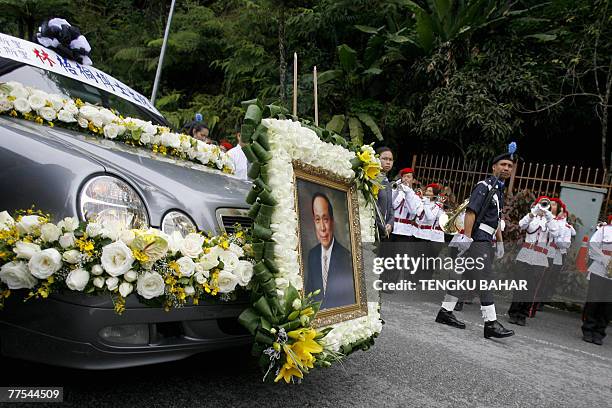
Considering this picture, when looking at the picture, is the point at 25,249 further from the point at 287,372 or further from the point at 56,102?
the point at 56,102

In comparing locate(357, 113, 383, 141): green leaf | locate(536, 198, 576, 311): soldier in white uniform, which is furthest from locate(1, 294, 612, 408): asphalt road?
locate(357, 113, 383, 141): green leaf

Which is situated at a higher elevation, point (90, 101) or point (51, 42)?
point (51, 42)

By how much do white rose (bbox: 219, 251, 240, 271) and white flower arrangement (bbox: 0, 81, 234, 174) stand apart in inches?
56.8

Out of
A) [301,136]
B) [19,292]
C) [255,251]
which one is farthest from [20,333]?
[301,136]

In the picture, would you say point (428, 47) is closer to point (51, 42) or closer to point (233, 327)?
point (51, 42)

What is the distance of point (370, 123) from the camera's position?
1315 centimetres

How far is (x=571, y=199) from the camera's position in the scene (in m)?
8.66

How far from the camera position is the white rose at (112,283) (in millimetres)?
1941

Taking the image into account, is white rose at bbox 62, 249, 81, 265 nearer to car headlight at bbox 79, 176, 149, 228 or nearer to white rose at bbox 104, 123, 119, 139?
car headlight at bbox 79, 176, 149, 228

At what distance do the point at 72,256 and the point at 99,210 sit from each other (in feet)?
1.04

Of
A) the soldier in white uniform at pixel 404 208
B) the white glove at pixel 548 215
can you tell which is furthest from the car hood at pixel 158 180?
the white glove at pixel 548 215

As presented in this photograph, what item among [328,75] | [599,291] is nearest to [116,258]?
[599,291]

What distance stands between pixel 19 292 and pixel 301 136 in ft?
4.86

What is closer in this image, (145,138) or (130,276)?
(130,276)
